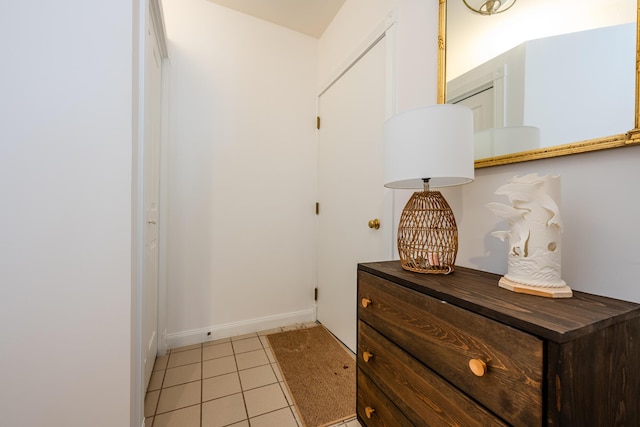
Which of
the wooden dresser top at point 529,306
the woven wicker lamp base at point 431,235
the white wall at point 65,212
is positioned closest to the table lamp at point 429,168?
the woven wicker lamp base at point 431,235

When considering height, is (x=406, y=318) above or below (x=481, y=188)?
below

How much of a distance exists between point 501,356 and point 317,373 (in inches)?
50.7

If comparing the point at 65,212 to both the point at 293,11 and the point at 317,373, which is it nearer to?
the point at 317,373

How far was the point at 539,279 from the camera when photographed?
717 mm

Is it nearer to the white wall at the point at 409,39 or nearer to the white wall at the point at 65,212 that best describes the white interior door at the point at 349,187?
the white wall at the point at 409,39

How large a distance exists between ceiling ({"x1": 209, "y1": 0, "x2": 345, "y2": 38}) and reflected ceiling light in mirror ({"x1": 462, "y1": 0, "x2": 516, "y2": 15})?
3.86ft

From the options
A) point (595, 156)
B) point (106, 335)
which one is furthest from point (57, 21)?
point (595, 156)

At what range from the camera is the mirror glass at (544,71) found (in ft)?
2.39

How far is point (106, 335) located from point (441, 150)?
1.34 meters

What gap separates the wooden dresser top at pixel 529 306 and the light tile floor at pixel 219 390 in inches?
36.2

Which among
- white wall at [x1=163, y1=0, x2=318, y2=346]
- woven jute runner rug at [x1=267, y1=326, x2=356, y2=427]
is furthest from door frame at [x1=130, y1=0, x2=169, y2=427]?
white wall at [x1=163, y1=0, x2=318, y2=346]

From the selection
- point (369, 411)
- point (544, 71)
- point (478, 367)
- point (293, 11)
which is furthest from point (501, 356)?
point (293, 11)

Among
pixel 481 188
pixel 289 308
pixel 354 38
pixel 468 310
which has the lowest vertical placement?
pixel 289 308

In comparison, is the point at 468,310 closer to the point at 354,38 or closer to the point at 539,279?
the point at 539,279
